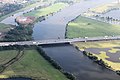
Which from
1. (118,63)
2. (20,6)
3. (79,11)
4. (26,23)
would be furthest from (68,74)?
(20,6)

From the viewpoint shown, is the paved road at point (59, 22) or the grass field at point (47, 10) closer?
the paved road at point (59, 22)

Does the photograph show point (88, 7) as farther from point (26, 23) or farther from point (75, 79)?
point (75, 79)

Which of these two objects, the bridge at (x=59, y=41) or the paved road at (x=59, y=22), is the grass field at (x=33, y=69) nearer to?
the bridge at (x=59, y=41)

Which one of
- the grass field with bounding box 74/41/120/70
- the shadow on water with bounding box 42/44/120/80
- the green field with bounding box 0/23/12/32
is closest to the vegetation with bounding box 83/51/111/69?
the shadow on water with bounding box 42/44/120/80

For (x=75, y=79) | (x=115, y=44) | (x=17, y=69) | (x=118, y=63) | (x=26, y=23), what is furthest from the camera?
(x=26, y=23)

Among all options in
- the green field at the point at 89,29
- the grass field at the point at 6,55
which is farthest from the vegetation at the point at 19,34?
the green field at the point at 89,29

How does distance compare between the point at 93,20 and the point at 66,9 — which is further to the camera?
the point at 66,9
